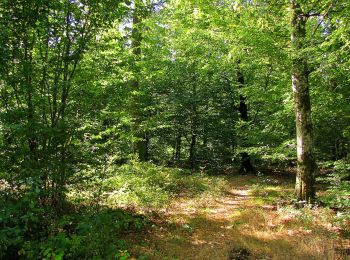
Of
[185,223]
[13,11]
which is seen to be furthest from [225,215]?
[13,11]

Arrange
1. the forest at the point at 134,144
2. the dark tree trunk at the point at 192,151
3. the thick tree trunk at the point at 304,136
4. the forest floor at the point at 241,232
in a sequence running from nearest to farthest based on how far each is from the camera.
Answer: the forest at the point at 134,144 < the forest floor at the point at 241,232 < the thick tree trunk at the point at 304,136 < the dark tree trunk at the point at 192,151

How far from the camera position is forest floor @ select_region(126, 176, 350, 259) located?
226 inches

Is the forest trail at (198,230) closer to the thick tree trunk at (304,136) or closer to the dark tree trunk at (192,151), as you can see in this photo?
the thick tree trunk at (304,136)

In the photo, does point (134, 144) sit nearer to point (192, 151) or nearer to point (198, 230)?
point (198, 230)

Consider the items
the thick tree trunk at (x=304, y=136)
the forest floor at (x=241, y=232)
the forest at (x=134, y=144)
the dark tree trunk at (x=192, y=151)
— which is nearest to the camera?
the forest at (x=134, y=144)

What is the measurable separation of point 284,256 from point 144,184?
4688 millimetres

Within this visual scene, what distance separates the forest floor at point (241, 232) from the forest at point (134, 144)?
41 millimetres

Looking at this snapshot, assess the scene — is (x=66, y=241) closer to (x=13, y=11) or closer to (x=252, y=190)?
(x=13, y=11)

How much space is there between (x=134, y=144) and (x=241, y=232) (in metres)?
6.66

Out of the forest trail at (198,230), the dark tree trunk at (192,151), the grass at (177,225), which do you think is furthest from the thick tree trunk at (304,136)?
the dark tree trunk at (192,151)

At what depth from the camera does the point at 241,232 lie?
693 cm

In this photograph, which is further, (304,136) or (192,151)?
(192,151)

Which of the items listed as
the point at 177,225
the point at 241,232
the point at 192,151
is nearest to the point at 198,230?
the point at 177,225

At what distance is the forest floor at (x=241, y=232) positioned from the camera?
5730 mm
